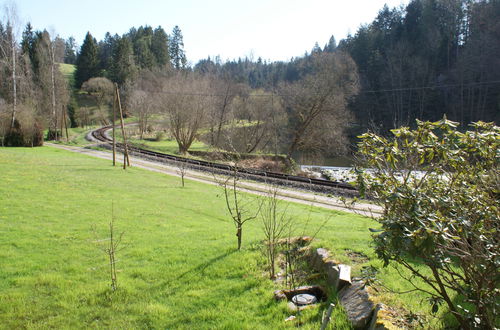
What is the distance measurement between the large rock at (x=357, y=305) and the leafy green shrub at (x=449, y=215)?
3.38 feet

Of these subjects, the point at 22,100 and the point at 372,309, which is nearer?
the point at 372,309

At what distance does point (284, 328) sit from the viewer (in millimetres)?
4164

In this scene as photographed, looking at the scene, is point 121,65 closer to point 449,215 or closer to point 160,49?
point 160,49

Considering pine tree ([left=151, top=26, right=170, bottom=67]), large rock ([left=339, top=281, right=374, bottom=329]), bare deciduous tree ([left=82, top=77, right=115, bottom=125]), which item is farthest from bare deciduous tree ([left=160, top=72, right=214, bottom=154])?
pine tree ([left=151, top=26, right=170, bottom=67])

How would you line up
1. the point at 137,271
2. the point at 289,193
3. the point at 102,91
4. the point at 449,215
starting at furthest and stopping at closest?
the point at 102,91 → the point at 289,193 → the point at 137,271 → the point at 449,215

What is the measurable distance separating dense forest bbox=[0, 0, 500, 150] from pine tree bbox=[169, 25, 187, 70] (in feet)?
86.4

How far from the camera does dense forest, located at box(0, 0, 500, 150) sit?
38344mm

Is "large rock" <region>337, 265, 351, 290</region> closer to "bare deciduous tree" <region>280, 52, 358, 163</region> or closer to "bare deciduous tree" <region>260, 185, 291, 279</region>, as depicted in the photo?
"bare deciduous tree" <region>260, 185, 291, 279</region>

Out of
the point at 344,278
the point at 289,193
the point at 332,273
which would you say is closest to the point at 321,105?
the point at 289,193

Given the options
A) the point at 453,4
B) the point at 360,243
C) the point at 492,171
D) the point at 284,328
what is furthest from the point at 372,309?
the point at 453,4

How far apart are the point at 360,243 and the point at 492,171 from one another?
14.3ft

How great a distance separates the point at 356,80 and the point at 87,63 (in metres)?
64.5

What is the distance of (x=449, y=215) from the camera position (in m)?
3.08

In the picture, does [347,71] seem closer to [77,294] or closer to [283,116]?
[283,116]
